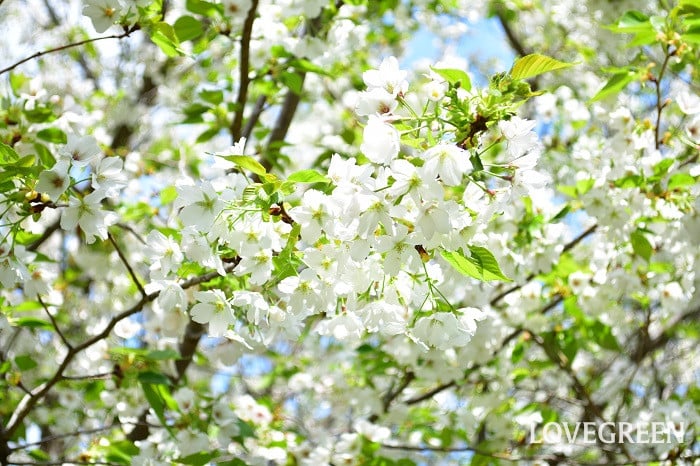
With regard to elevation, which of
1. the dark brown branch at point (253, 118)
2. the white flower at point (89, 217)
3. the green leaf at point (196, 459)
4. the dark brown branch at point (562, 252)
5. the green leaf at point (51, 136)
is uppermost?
the dark brown branch at point (253, 118)

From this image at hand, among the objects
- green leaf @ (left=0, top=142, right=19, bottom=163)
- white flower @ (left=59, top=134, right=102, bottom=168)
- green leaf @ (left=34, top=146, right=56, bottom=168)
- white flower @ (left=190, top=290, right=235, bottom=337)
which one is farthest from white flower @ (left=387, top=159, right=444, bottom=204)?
green leaf @ (left=34, top=146, right=56, bottom=168)

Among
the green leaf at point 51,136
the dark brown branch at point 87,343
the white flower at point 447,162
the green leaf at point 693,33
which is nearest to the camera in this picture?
the white flower at point 447,162

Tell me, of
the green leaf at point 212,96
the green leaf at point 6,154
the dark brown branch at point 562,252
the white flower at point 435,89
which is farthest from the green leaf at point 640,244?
the green leaf at point 6,154

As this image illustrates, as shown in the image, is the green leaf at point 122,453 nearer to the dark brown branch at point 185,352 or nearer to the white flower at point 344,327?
the dark brown branch at point 185,352

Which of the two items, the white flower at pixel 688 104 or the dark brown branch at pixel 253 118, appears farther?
the dark brown branch at pixel 253 118

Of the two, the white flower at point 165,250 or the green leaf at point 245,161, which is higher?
the white flower at point 165,250

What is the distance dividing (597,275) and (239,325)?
1.79 meters

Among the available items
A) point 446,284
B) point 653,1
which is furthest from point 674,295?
point 653,1

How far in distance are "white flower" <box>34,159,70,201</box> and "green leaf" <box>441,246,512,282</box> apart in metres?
0.94

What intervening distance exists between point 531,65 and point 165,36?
3.92ft

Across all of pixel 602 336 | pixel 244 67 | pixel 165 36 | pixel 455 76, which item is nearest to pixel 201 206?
pixel 455 76

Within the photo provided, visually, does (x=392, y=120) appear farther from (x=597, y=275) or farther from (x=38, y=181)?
(x=597, y=275)

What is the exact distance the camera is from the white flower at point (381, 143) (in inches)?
56.9

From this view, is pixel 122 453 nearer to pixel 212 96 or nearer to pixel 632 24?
pixel 212 96
